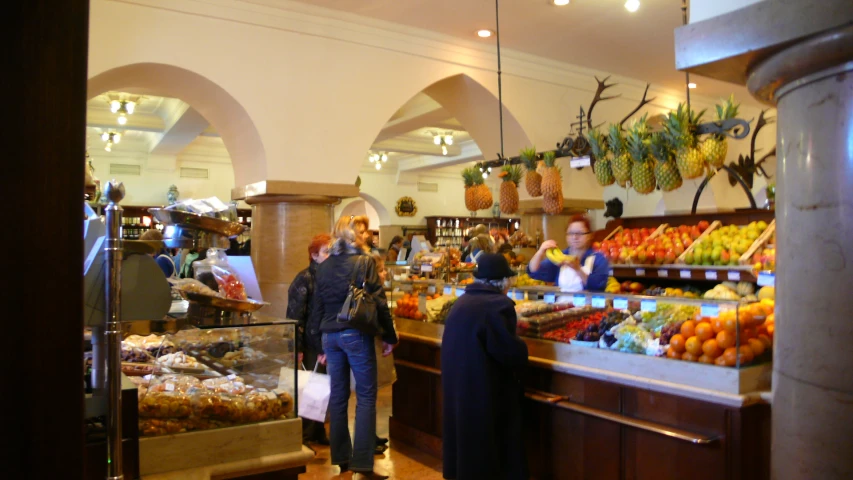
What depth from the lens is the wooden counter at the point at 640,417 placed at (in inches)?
122

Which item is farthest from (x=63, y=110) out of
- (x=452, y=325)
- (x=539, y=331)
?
(x=539, y=331)

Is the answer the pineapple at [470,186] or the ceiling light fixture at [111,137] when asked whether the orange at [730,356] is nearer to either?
the pineapple at [470,186]

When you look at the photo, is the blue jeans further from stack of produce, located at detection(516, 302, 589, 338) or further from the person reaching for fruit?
the person reaching for fruit

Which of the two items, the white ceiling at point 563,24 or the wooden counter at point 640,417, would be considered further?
the white ceiling at point 563,24

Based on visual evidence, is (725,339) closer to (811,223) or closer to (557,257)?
(811,223)

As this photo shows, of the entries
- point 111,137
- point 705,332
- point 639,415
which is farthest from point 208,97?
point 111,137

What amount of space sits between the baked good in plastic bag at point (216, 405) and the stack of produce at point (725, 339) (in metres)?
2.13

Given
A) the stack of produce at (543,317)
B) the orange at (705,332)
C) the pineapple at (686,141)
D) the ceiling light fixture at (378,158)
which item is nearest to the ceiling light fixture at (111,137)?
the ceiling light fixture at (378,158)

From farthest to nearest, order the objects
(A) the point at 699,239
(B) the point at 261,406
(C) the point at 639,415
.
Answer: (A) the point at 699,239, (C) the point at 639,415, (B) the point at 261,406

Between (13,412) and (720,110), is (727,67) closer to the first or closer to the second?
(13,412)

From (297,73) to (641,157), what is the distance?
3.30 metres

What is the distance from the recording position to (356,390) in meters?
4.23

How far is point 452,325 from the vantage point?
363cm

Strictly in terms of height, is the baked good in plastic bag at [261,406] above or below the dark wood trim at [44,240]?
below
